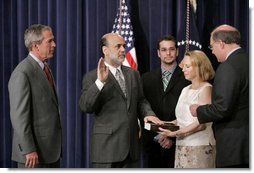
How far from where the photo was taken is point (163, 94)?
2.82 m

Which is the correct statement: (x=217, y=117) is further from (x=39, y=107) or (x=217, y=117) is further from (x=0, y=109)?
(x=0, y=109)

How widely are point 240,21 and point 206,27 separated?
0.74 feet

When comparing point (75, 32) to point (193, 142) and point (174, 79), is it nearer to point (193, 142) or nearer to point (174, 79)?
point (174, 79)

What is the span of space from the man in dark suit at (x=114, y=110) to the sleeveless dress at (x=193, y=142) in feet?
0.62

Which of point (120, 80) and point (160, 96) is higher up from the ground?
point (120, 80)

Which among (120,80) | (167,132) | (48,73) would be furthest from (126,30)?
(167,132)

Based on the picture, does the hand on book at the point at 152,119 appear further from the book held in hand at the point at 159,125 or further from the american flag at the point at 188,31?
the american flag at the point at 188,31

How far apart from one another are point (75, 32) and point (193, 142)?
1.08m

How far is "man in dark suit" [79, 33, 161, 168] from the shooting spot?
108 inches

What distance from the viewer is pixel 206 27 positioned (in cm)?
279

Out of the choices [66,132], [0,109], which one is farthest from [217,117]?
[0,109]

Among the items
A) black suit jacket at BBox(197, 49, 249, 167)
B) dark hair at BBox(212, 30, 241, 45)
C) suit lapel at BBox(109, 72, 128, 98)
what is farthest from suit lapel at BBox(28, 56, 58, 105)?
dark hair at BBox(212, 30, 241, 45)

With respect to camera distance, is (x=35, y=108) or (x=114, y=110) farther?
(x=114, y=110)

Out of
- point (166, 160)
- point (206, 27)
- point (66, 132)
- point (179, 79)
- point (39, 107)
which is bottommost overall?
point (166, 160)
